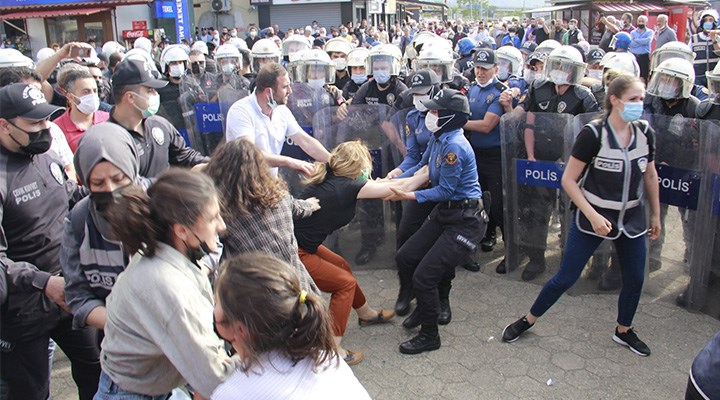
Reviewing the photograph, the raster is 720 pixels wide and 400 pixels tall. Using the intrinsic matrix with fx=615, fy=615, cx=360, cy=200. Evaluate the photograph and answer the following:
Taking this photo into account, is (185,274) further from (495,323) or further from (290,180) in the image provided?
(290,180)

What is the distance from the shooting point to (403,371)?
162 inches

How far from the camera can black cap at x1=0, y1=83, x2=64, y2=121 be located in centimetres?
295

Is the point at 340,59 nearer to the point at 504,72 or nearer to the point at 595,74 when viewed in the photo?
the point at 504,72

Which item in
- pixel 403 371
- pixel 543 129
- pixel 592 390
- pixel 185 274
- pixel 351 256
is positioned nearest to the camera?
pixel 185 274

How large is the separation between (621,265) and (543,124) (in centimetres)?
146

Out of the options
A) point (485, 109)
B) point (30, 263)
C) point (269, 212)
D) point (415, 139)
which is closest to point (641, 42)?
point (485, 109)

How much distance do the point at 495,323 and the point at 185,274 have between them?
3179 millimetres

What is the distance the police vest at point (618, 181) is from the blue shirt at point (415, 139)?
5.26 feet

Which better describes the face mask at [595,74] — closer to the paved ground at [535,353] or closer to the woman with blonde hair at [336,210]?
the paved ground at [535,353]

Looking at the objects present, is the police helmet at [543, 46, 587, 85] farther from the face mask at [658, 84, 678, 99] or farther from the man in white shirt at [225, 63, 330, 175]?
the man in white shirt at [225, 63, 330, 175]

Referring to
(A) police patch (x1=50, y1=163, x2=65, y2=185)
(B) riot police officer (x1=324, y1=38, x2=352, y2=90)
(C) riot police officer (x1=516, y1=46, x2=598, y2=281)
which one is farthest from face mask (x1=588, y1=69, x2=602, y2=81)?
(A) police patch (x1=50, y1=163, x2=65, y2=185)

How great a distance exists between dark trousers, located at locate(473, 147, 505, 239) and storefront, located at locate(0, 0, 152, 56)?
73.0 feet

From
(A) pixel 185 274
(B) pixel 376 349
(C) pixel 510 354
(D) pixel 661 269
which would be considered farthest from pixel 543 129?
(A) pixel 185 274

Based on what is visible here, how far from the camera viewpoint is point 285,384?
165 cm
